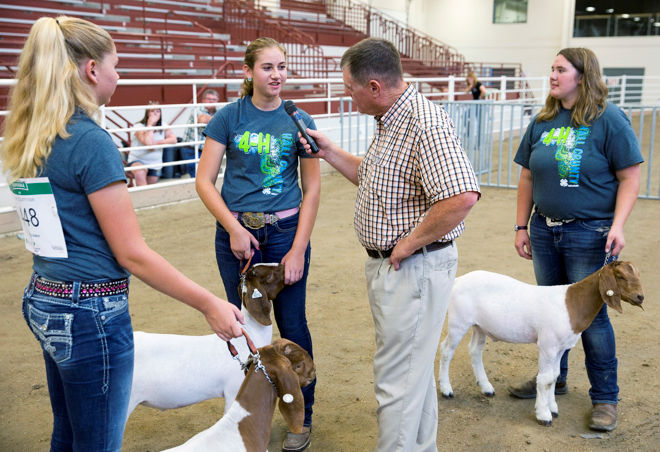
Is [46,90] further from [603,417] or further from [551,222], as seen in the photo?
[603,417]

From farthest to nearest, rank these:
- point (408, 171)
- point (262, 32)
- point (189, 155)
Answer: point (262, 32)
point (189, 155)
point (408, 171)

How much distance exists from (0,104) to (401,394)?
→ 9.71 metres

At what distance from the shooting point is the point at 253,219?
2986 millimetres

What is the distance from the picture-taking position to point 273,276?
9.71ft

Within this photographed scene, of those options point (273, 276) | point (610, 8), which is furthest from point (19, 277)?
point (610, 8)

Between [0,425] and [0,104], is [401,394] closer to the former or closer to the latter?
[0,425]

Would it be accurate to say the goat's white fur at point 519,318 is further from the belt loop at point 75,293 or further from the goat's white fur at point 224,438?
the belt loop at point 75,293

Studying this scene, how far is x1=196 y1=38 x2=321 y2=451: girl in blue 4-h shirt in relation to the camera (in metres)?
2.97

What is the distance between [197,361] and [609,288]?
1.97m

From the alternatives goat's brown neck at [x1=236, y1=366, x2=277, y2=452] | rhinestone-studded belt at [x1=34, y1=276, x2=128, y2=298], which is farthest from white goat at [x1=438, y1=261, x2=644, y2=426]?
rhinestone-studded belt at [x1=34, y1=276, x2=128, y2=298]

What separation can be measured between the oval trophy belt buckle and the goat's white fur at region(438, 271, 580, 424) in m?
1.24

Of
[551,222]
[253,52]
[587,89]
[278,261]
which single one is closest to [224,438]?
[278,261]

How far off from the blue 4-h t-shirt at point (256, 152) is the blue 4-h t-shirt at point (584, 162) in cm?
131

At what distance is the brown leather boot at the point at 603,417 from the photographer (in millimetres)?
3316
